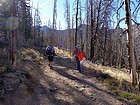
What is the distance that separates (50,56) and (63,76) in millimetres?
2827

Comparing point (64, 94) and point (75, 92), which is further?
point (75, 92)

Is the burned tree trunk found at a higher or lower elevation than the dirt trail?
higher

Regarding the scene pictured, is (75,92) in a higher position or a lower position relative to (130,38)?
lower

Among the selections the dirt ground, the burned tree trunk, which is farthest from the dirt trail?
the burned tree trunk

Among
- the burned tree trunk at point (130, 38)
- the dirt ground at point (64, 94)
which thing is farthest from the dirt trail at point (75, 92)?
the burned tree trunk at point (130, 38)

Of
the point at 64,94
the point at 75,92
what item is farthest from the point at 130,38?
the point at 64,94

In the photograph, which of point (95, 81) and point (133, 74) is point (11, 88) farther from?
point (133, 74)

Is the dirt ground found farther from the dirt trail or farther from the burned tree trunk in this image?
the burned tree trunk

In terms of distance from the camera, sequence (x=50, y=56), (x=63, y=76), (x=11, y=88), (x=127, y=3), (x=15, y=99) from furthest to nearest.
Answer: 1. (x=50, y=56)
2. (x=63, y=76)
3. (x=127, y=3)
4. (x=11, y=88)
5. (x=15, y=99)

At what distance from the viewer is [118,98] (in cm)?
911

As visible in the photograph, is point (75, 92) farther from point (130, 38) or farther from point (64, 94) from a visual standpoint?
point (130, 38)

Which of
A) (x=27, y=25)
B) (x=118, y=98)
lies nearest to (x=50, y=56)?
(x=118, y=98)

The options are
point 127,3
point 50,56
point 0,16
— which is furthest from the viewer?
point 0,16

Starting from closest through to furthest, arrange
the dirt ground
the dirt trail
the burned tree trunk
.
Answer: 1. the dirt ground
2. the dirt trail
3. the burned tree trunk
